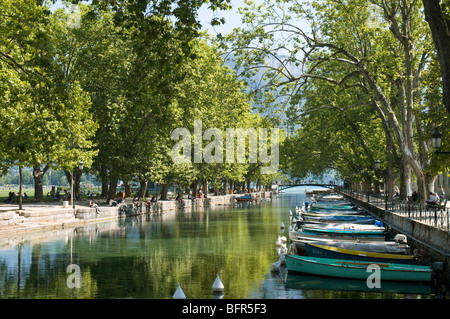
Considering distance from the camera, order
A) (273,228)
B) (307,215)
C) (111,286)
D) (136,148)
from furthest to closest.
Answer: (136,148)
(307,215)
(273,228)
(111,286)

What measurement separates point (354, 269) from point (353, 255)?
187 centimetres

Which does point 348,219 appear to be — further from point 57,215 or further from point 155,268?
point 57,215

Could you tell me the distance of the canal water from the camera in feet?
56.1

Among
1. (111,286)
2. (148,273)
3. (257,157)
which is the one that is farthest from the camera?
(257,157)

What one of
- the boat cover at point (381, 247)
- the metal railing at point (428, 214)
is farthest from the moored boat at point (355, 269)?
the boat cover at point (381, 247)

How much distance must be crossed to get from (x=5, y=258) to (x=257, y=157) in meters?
76.1

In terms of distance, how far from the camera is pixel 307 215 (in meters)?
43.1

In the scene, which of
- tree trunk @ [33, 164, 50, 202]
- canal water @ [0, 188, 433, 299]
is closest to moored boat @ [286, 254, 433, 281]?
canal water @ [0, 188, 433, 299]

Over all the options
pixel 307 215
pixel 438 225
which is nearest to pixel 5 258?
pixel 438 225

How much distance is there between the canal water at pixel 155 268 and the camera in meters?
17.1

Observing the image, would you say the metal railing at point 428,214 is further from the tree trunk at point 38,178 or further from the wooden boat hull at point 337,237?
the tree trunk at point 38,178

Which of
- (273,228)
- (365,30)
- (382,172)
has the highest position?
(365,30)

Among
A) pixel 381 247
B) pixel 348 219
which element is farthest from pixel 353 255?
pixel 348 219
